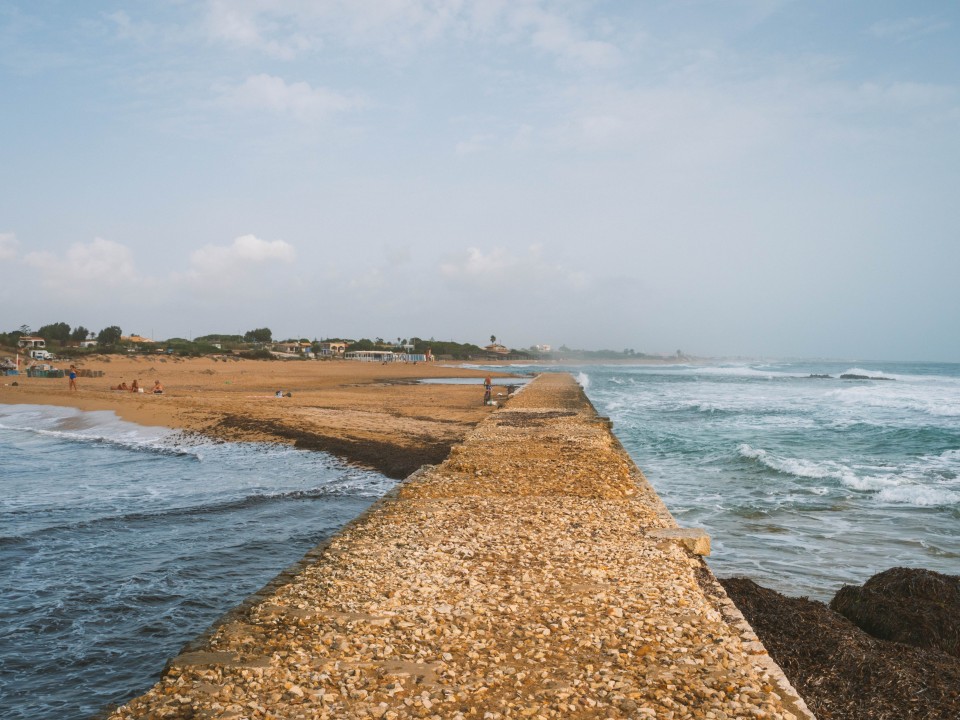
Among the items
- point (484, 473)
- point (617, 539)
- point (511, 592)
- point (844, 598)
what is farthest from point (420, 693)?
point (484, 473)

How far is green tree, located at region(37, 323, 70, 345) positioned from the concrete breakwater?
10708 centimetres

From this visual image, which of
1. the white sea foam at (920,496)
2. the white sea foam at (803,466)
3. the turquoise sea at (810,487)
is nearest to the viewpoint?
the turquoise sea at (810,487)

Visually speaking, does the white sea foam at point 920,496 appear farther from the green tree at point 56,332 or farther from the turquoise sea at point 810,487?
the green tree at point 56,332

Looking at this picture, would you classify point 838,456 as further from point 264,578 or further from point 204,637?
point 204,637

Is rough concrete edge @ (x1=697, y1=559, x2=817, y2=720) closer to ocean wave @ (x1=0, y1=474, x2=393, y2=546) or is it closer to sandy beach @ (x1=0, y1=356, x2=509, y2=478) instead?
ocean wave @ (x1=0, y1=474, x2=393, y2=546)

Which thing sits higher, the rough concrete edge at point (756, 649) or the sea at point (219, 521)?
the rough concrete edge at point (756, 649)

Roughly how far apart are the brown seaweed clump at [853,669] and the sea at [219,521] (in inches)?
81.9

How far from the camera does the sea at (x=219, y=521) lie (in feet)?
20.0

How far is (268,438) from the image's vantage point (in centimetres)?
1870

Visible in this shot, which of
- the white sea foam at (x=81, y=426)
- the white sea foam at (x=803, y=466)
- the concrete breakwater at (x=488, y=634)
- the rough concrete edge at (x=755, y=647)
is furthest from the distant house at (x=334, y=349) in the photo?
the rough concrete edge at (x=755, y=647)

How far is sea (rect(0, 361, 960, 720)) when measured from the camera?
6.09m

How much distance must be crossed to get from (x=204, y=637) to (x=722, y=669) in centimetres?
366

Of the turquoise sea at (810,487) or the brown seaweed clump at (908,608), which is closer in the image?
the brown seaweed clump at (908,608)

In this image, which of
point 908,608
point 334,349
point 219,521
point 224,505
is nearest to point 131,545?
point 219,521
